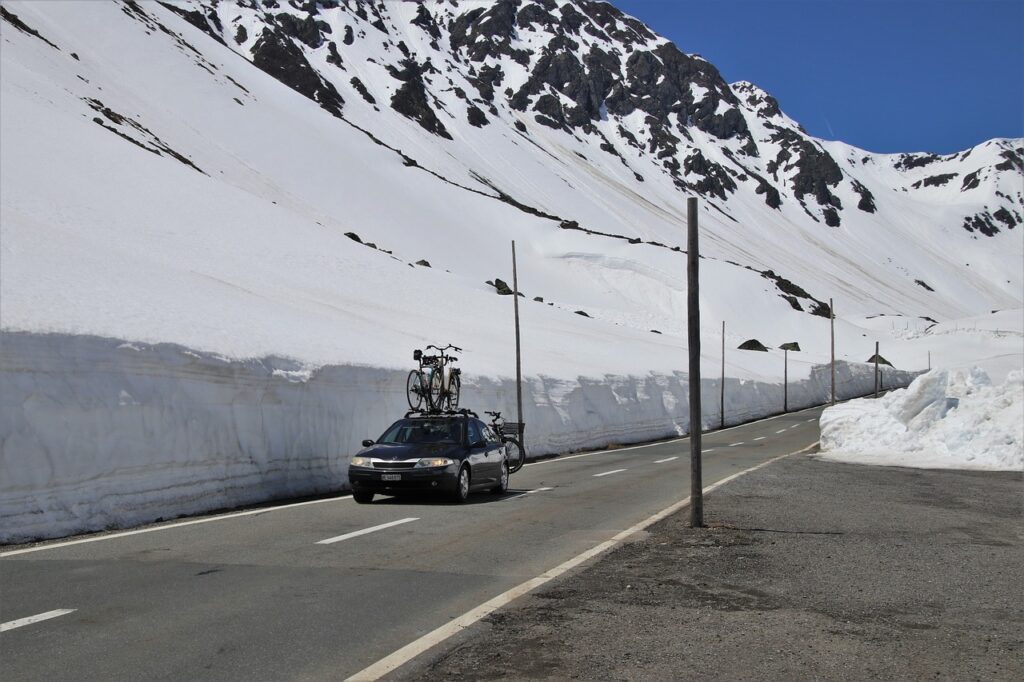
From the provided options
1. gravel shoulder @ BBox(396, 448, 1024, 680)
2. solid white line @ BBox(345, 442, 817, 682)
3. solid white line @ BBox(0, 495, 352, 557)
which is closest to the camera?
solid white line @ BBox(345, 442, 817, 682)

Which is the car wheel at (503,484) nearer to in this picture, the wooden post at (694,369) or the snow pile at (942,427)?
the wooden post at (694,369)

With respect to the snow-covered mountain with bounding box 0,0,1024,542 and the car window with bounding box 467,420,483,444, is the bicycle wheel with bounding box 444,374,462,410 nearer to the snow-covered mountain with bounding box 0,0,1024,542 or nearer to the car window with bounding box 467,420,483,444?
the snow-covered mountain with bounding box 0,0,1024,542

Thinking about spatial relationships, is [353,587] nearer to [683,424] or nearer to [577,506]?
[577,506]

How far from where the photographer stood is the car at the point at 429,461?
586 inches

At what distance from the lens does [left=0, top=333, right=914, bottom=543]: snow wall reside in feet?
39.0

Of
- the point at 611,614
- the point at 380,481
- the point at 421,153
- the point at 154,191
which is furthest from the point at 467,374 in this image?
the point at 421,153

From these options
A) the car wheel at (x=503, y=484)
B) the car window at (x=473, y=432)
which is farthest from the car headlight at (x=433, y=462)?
the car wheel at (x=503, y=484)

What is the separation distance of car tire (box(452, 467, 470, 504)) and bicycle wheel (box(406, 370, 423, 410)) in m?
7.31

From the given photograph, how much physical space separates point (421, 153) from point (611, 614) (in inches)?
6234

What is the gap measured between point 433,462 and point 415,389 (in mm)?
8187

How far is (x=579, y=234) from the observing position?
123 metres

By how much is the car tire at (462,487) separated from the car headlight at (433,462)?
1.20 feet

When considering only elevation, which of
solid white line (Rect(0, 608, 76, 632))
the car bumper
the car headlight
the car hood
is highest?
the car hood

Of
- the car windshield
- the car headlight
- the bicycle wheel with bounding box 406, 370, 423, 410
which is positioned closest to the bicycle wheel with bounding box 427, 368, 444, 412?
the bicycle wheel with bounding box 406, 370, 423, 410
